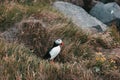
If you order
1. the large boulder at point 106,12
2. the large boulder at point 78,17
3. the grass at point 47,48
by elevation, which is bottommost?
the large boulder at point 106,12

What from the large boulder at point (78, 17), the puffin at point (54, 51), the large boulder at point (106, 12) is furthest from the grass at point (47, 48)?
the large boulder at point (106, 12)

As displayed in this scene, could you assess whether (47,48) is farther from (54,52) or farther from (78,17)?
(78,17)

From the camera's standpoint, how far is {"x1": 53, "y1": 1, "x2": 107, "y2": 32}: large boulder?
12.7 metres

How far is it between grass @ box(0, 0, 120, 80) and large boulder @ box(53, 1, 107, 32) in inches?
14.8

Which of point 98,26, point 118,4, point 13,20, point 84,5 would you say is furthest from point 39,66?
point 118,4

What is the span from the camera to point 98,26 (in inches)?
509

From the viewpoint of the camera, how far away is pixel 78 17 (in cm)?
1333

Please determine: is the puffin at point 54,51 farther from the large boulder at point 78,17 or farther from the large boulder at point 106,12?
the large boulder at point 106,12

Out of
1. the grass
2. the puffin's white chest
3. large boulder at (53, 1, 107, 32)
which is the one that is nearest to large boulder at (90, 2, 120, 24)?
large boulder at (53, 1, 107, 32)

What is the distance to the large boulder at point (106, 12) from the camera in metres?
14.5

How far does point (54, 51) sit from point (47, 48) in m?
0.66

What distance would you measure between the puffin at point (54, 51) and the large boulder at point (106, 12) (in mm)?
4147

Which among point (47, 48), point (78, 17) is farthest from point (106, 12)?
point (47, 48)

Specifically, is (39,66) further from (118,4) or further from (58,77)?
(118,4)
